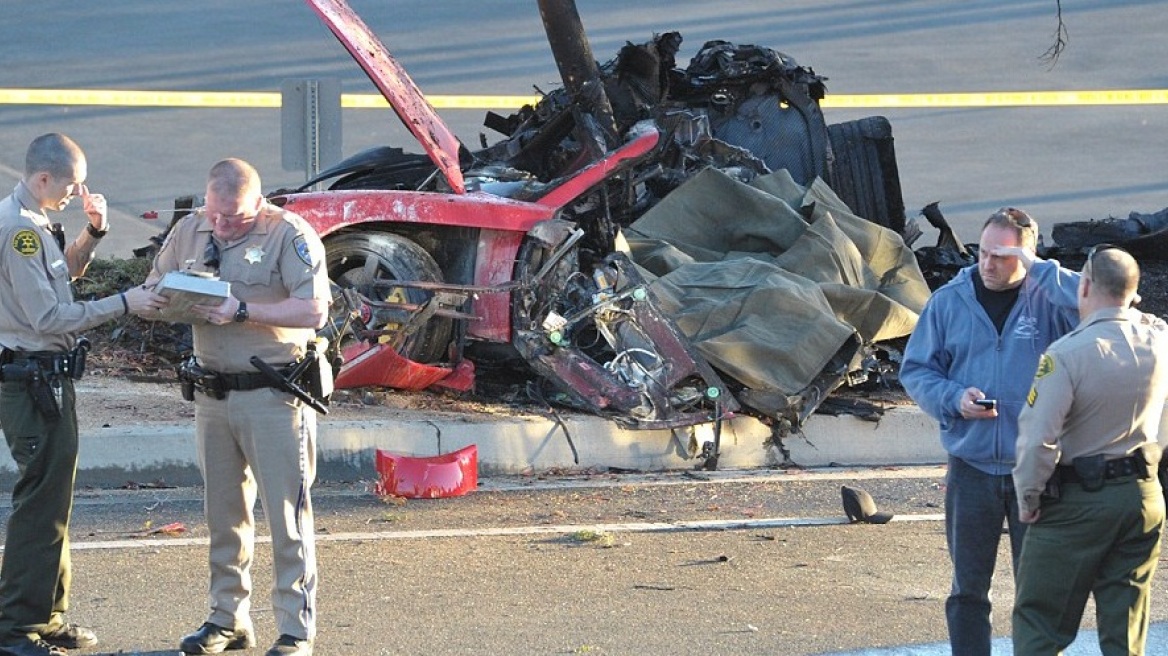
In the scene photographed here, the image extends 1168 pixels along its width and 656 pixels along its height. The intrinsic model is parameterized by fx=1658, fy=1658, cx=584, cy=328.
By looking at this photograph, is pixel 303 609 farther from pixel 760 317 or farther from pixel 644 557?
pixel 760 317

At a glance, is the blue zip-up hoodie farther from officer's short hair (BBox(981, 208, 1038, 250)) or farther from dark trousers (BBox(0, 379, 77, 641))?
dark trousers (BBox(0, 379, 77, 641))

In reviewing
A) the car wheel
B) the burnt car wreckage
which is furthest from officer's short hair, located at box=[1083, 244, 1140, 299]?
the car wheel

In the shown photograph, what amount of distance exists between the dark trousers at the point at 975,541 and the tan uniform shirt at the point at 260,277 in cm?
226

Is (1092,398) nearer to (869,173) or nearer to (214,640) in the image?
(214,640)

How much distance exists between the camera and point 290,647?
5.66 meters

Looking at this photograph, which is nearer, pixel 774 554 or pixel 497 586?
pixel 497 586

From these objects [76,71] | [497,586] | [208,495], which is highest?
[76,71]

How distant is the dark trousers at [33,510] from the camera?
224 inches

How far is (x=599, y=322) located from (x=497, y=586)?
8.98 feet

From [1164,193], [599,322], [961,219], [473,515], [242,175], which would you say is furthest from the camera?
[1164,193]

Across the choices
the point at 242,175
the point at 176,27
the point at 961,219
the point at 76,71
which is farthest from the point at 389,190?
the point at 176,27

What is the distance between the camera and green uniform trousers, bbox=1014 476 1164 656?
4.86 metres

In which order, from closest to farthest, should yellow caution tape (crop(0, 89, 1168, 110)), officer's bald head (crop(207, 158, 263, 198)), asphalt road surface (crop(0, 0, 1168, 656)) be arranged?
officer's bald head (crop(207, 158, 263, 198))
asphalt road surface (crop(0, 0, 1168, 656))
yellow caution tape (crop(0, 89, 1168, 110))

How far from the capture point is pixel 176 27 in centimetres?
2305
